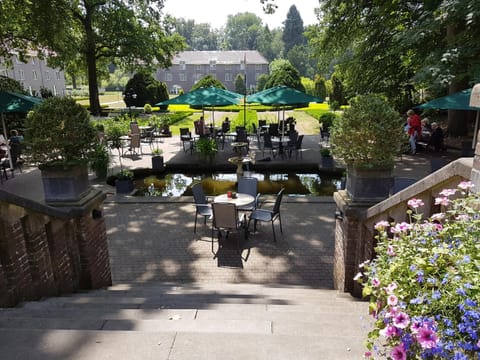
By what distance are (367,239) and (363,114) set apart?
1363 mm

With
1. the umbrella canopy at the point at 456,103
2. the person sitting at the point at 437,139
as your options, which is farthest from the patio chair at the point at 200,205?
the person sitting at the point at 437,139

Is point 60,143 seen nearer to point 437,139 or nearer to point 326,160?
point 326,160

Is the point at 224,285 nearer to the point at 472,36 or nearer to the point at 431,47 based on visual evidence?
the point at 472,36

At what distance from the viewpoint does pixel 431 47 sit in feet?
49.0

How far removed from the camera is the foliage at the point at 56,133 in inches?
158

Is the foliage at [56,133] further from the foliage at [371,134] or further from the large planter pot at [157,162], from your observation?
the large planter pot at [157,162]

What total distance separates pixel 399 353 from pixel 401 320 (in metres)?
0.15

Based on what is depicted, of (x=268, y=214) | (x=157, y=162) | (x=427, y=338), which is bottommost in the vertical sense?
(x=268, y=214)

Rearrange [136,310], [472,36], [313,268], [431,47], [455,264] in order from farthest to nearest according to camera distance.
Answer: [431,47] → [472,36] → [313,268] → [136,310] → [455,264]

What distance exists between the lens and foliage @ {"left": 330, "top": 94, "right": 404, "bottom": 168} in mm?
3838

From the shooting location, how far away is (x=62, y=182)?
4.18 metres

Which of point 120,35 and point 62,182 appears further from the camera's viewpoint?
point 120,35

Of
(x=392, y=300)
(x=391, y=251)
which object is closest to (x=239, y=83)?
(x=391, y=251)

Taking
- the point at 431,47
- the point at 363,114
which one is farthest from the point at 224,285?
the point at 431,47
